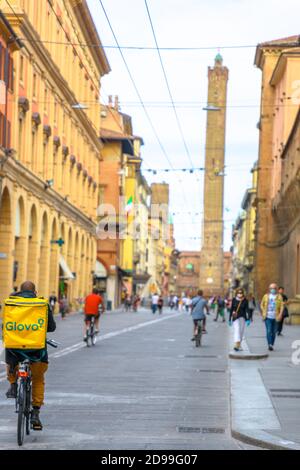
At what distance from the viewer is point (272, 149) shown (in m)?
88.2

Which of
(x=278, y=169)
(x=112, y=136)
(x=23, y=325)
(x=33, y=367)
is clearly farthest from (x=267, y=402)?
(x=112, y=136)

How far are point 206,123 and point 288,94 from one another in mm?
48136

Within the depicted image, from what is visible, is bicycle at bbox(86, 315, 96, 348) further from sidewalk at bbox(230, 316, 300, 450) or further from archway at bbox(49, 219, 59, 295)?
archway at bbox(49, 219, 59, 295)

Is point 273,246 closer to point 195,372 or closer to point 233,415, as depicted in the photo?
point 195,372

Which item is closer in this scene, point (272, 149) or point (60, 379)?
point (60, 379)

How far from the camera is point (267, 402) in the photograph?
1391 centimetres

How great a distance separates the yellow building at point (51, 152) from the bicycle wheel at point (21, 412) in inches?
1242

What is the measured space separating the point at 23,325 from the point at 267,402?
453cm

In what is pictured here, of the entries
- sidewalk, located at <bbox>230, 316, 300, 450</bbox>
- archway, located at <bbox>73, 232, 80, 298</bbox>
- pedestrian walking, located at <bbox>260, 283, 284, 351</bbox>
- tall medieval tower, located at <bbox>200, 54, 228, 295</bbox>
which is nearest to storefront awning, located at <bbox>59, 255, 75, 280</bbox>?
archway, located at <bbox>73, 232, 80, 298</bbox>

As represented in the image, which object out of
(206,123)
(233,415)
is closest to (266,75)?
(206,123)

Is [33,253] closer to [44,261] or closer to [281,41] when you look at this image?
[44,261]

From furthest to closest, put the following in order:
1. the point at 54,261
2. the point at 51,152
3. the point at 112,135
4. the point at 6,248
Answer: the point at 112,135, the point at 54,261, the point at 51,152, the point at 6,248

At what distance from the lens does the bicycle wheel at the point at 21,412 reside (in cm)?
1009
